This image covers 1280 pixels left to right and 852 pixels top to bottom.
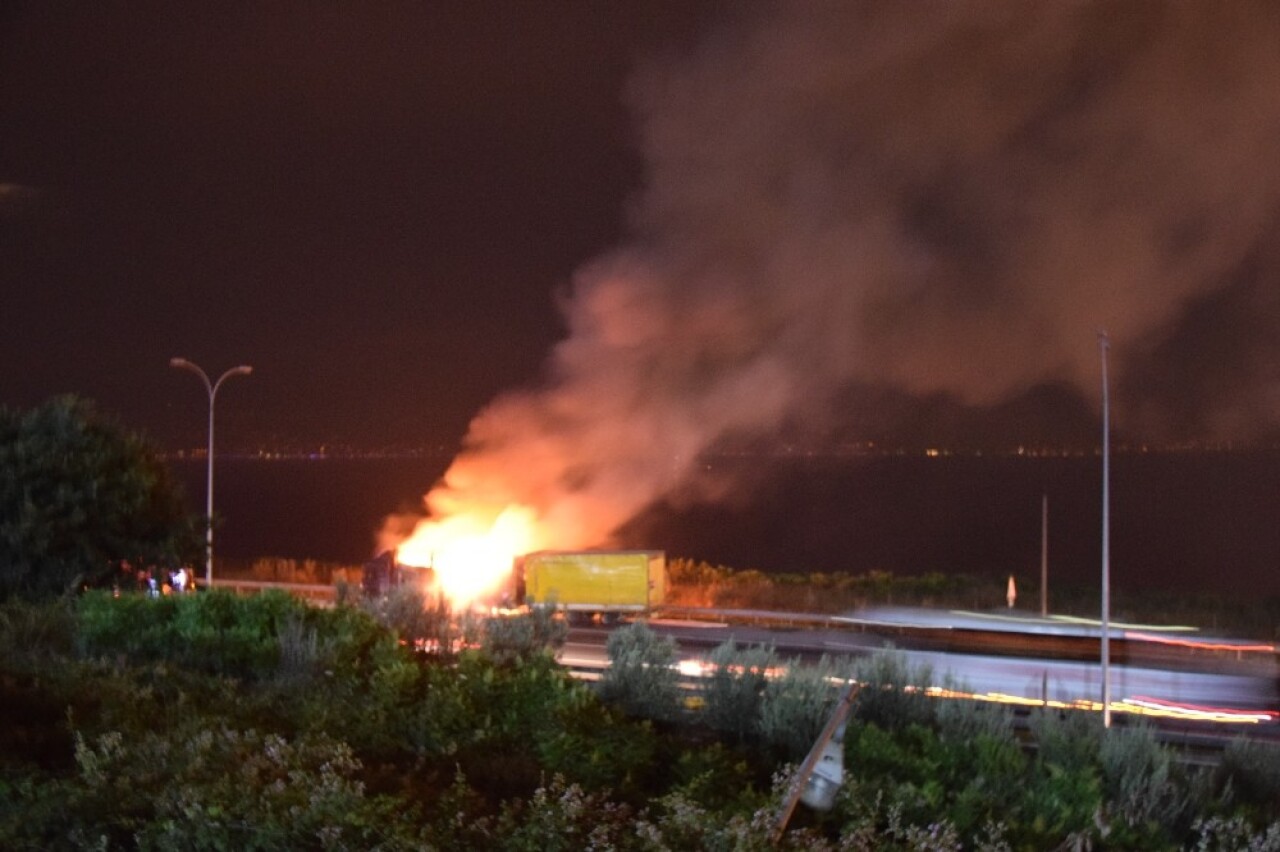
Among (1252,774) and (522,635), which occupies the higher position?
(522,635)

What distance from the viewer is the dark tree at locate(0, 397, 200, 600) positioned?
12.7m

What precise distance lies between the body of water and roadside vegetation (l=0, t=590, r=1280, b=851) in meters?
33.4

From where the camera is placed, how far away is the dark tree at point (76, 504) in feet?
41.7

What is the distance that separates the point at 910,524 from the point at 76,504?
8406 centimetres

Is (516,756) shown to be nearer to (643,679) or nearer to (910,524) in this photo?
(643,679)

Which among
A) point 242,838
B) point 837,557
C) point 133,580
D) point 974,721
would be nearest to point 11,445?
point 133,580

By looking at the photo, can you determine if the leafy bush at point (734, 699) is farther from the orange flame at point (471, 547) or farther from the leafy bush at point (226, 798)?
the orange flame at point (471, 547)

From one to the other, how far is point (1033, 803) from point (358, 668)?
4.67 m

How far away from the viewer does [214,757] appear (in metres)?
6.13

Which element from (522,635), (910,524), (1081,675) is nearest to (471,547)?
(1081,675)

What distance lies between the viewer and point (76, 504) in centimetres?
1298

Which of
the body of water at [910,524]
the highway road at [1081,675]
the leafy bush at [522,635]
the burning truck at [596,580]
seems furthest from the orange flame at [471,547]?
the leafy bush at [522,635]

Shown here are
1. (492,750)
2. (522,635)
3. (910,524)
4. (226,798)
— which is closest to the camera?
(226,798)

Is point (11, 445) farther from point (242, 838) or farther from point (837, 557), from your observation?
point (837, 557)
